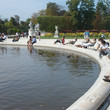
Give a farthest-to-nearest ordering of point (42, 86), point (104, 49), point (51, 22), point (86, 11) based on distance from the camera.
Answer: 1. point (51, 22)
2. point (86, 11)
3. point (104, 49)
4. point (42, 86)

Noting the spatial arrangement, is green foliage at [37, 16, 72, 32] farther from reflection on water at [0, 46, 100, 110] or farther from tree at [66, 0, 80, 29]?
reflection on water at [0, 46, 100, 110]

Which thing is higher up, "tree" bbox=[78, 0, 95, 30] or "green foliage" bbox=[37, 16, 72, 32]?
"tree" bbox=[78, 0, 95, 30]

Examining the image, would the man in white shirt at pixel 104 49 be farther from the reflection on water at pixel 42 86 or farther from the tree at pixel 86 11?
the tree at pixel 86 11

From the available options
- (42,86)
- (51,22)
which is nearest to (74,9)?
(51,22)

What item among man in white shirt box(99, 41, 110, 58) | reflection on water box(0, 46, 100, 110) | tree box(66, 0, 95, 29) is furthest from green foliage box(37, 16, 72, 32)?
reflection on water box(0, 46, 100, 110)

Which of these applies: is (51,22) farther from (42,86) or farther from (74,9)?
(42,86)

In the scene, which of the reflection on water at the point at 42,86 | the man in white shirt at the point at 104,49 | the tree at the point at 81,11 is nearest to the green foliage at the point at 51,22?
the tree at the point at 81,11

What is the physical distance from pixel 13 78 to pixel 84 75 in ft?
9.10

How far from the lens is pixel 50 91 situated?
6340 mm

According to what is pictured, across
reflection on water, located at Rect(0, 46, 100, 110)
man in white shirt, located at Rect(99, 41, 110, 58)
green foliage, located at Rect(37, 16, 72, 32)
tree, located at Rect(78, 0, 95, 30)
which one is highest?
tree, located at Rect(78, 0, 95, 30)

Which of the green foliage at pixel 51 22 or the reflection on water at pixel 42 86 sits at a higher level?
the green foliage at pixel 51 22

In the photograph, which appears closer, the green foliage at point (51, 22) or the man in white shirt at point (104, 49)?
the man in white shirt at point (104, 49)

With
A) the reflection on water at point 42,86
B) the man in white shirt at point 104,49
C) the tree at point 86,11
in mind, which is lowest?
the reflection on water at point 42,86

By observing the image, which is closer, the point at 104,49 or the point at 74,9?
the point at 104,49
